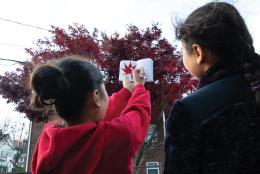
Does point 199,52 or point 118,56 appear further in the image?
point 118,56

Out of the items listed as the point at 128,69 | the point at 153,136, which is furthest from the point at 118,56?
the point at 128,69

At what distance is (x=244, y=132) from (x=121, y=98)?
2.90ft

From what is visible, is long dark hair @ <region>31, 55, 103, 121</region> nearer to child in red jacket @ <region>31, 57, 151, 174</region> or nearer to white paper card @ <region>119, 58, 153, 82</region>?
child in red jacket @ <region>31, 57, 151, 174</region>

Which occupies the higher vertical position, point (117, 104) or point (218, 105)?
point (117, 104)

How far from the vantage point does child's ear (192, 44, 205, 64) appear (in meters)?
1.18

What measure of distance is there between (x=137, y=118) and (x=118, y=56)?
7597 millimetres

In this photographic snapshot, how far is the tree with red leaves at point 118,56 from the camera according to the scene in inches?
352

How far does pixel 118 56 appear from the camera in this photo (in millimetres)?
9047

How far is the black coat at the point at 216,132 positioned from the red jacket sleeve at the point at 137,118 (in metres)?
0.39

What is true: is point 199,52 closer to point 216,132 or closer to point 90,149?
point 216,132

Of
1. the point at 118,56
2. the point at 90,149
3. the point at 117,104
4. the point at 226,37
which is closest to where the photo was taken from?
the point at 226,37

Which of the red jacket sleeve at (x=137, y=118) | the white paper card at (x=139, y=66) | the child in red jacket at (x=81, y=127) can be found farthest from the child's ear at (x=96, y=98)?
the white paper card at (x=139, y=66)

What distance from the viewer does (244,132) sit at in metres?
1.03

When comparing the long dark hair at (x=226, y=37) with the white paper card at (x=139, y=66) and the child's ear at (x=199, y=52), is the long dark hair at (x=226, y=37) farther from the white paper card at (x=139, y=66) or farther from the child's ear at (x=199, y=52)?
the white paper card at (x=139, y=66)
